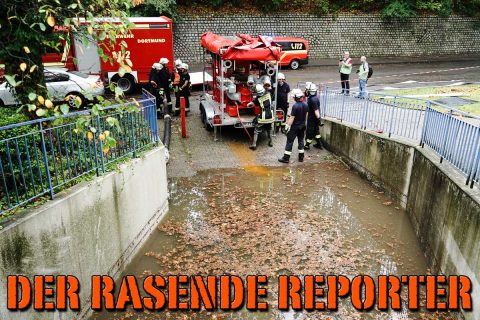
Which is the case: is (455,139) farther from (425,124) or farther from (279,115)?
(279,115)

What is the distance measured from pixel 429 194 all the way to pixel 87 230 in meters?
5.62

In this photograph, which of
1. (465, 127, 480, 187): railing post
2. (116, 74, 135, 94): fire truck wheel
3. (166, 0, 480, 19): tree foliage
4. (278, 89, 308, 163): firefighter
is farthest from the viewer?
(166, 0, 480, 19): tree foliage

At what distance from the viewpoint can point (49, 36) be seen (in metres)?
5.84

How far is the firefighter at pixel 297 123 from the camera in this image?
10227 mm

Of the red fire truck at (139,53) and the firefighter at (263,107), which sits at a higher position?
the red fire truck at (139,53)

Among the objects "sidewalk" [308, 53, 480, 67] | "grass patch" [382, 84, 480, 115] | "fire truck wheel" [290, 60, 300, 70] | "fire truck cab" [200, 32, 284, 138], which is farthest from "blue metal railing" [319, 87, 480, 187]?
"sidewalk" [308, 53, 480, 67]

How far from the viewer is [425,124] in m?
7.90

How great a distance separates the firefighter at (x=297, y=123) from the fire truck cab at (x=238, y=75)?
1.50 meters

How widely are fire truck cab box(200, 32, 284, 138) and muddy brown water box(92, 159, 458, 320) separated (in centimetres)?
248

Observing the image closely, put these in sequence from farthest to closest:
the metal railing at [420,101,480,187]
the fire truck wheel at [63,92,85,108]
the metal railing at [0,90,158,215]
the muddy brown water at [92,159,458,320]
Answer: the muddy brown water at [92,159,458,320], the metal railing at [420,101,480,187], the metal railing at [0,90,158,215], the fire truck wheel at [63,92,85,108]

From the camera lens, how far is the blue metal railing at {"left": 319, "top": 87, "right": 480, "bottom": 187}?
241 inches

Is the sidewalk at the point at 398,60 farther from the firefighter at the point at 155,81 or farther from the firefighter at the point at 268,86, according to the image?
the firefighter at the point at 268,86

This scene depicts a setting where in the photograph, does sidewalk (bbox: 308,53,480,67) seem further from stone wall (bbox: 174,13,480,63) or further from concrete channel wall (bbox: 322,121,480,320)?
concrete channel wall (bbox: 322,121,480,320)

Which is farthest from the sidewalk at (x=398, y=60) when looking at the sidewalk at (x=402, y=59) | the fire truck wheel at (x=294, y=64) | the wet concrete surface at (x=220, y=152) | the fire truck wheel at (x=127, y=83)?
the wet concrete surface at (x=220, y=152)
